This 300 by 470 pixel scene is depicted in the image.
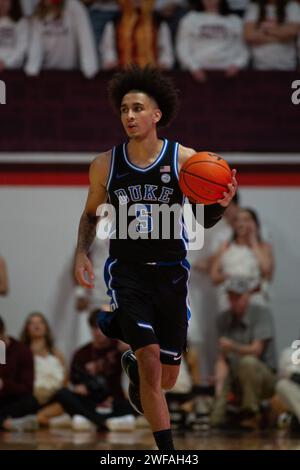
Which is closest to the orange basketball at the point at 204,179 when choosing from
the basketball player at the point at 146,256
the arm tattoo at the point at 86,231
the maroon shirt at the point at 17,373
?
the basketball player at the point at 146,256

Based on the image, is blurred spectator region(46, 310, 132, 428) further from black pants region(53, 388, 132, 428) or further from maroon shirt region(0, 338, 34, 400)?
maroon shirt region(0, 338, 34, 400)

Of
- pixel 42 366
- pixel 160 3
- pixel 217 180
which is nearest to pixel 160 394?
pixel 217 180

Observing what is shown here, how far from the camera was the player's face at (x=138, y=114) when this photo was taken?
6047 mm

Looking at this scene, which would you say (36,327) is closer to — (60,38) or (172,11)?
(60,38)

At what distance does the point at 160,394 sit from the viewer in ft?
19.1

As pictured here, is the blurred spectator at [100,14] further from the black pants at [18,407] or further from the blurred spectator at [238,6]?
the black pants at [18,407]

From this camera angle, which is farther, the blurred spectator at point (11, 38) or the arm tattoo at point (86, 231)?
the blurred spectator at point (11, 38)

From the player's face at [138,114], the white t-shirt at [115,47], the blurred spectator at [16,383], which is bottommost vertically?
the blurred spectator at [16,383]

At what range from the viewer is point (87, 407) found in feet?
31.9

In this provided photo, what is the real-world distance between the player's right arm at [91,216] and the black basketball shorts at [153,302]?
144mm

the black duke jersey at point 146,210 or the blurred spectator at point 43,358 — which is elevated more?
the black duke jersey at point 146,210

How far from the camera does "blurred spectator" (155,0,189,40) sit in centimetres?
1177

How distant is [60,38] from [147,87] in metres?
5.43
